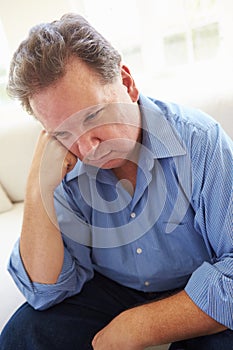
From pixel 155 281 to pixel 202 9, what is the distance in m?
1.48

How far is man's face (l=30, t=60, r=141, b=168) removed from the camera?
76 cm

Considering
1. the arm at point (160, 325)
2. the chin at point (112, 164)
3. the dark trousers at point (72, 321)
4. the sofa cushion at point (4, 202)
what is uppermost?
the chin at point (112, 164)

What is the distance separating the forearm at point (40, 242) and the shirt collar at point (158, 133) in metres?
0.27

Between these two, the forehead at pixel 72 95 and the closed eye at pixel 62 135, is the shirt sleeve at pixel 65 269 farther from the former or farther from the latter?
the forehead at pixel 72 95

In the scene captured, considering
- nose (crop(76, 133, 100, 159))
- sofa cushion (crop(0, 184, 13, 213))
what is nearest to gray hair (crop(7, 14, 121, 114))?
nose (crop(76, 133, 100, 159))

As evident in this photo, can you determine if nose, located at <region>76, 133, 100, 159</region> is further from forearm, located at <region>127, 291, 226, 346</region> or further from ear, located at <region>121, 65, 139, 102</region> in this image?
forearm, located at <region>127, 291, 226, 346</region>

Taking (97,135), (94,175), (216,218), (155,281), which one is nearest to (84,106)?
(97,135)

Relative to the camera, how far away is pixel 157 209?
34.6 inches

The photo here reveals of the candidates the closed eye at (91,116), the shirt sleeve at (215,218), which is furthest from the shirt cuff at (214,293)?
the closed eye at (91,116)

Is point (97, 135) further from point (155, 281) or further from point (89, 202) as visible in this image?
point (155, 281)

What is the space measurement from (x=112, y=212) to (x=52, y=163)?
187mm

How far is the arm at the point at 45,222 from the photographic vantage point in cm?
92

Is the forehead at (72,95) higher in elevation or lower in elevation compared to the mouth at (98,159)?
higher

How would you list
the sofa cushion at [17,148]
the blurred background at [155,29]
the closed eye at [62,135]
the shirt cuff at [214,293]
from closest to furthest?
the shirt cuff at [214,293] < the closed eye at [62,135] < the sofa cushion at [17,148] < the blurred background at [155,29]
